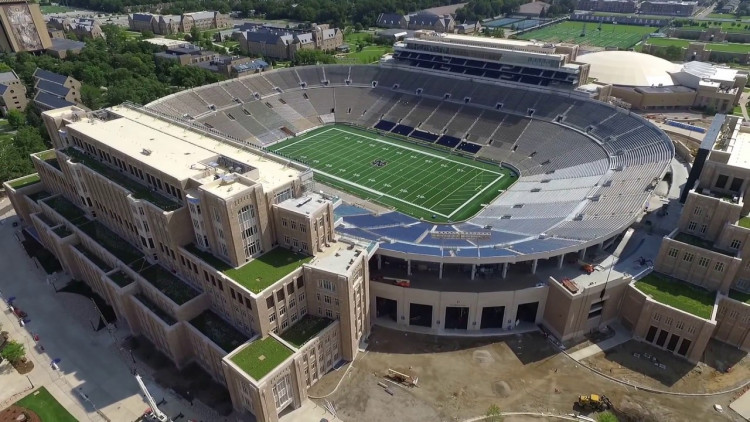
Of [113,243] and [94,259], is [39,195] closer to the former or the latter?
[94,259]

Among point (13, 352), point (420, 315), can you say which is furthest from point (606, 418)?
point (13, 352)

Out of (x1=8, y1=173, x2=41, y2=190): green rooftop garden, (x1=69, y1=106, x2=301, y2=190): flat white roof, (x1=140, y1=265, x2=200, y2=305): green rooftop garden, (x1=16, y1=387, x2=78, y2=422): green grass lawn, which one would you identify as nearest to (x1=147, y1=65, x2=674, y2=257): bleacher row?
(x1=69, y1=106, x2=301, y2=190): flat white roof

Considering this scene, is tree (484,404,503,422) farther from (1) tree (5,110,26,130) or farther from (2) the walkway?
(1) tree (5,110,26,130)

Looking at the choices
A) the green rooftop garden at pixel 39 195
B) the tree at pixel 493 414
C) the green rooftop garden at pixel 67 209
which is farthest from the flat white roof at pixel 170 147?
the tree at pixel 493 414

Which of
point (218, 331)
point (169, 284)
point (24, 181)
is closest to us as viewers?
point (218, 331)

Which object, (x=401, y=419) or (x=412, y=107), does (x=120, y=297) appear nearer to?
(x=401, y=419)

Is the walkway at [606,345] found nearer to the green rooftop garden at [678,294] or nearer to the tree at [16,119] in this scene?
the green rooftop garden at [678,294]

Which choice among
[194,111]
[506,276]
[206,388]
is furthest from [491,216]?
[194,111]
